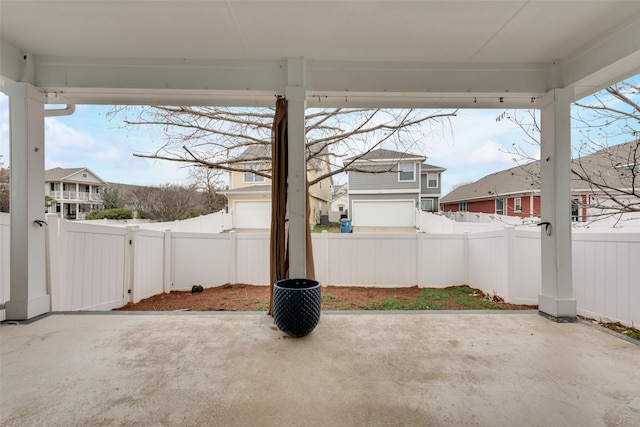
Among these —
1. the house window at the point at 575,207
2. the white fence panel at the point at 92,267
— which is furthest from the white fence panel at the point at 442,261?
the white fence panel at the point at 92,267

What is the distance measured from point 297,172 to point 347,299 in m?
2.65

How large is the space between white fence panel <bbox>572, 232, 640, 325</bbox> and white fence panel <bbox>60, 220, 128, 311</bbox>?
227 inches

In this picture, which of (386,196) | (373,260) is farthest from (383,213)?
(373,260)

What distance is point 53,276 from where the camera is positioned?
10.4ft

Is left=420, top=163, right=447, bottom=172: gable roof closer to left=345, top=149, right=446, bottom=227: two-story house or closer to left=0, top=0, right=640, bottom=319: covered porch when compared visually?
left=345, top=149, right=446, bottom=227: two-story house

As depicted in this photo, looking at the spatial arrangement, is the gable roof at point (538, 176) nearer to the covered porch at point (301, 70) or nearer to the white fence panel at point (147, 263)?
the covered porch at point (301, 70)

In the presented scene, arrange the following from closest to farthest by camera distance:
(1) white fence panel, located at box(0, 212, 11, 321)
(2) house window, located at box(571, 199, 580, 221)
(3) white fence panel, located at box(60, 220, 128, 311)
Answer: (1) white fence panel, located at box(0, 212, 11, 321) → (3) white fence panel, located at box(60, 220, 128, 311) → (2) house window, located at box(571, 199, 580, 221)

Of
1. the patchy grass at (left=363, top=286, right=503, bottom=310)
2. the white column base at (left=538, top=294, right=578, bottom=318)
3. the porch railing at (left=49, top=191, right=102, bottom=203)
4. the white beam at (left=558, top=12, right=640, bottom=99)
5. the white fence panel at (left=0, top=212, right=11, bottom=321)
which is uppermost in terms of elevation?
the white beam at (left=558, top=12, right=640, bottom=99)

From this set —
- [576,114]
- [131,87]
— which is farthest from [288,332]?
[576,114]

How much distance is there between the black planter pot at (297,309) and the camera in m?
2.49

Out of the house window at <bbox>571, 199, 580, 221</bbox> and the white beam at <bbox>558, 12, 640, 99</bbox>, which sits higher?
the white beam at <bbox>558, 12, 640, 99</bbox>

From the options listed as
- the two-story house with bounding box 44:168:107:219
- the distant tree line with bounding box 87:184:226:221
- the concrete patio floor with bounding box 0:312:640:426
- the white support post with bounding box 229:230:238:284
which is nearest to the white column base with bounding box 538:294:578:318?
the concrete patio floor with bounding box 0:312:640:426

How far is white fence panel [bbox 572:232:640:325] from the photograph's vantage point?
9.75 ft

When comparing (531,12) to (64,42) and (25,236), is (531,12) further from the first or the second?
(25,236)
